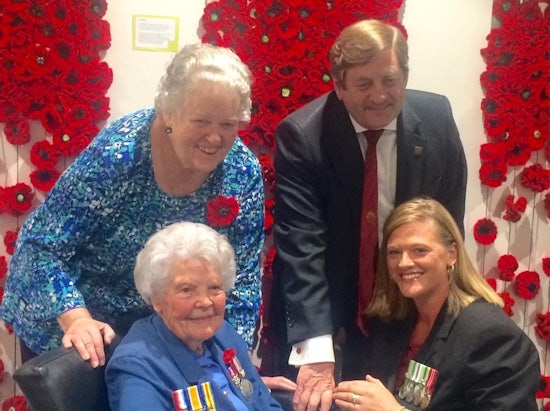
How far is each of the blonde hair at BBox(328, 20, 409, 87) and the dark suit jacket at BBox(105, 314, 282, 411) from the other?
3.09 feet

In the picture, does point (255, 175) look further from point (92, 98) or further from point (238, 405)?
point (92, 98)

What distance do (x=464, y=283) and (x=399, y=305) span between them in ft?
0.80

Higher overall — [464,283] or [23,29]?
[23,29]

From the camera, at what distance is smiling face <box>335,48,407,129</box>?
2.06 metres

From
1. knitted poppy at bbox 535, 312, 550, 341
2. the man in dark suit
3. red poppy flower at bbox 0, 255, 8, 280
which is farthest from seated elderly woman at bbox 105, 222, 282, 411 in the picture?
knitted poppy at bbox 535, 312, 550, 341

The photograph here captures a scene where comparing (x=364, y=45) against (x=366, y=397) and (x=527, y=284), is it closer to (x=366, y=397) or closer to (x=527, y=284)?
→ (x=366, y=397)

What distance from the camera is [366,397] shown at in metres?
1.94

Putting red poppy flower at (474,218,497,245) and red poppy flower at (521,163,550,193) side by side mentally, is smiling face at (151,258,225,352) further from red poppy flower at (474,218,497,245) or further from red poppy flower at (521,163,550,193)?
red poppy flower at (521,163,550,193)

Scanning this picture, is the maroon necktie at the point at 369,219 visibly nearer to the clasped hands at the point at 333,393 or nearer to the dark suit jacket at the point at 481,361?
the clasped hands at the point at 333,393

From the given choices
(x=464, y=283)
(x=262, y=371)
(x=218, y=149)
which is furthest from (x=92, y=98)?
(x=464, y=283)

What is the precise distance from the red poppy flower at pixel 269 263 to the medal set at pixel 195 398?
3.57 feet

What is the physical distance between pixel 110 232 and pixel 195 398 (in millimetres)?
563

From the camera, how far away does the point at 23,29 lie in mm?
2658

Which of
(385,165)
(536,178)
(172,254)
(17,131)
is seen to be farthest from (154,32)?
(536,178)
